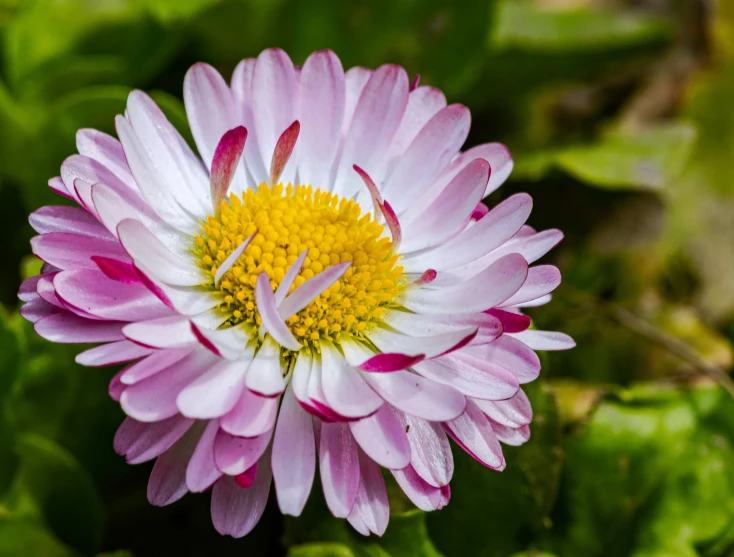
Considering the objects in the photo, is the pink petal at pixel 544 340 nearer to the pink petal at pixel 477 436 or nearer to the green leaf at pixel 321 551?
the pink petal at pixel 477 436

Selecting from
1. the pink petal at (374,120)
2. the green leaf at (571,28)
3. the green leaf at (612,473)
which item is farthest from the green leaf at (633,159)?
the pink petal at (374,120)

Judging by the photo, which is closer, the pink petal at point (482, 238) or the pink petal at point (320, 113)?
the pink petal at point (482, 238)

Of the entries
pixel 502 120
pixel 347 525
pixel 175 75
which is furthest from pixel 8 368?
pixel 502 120

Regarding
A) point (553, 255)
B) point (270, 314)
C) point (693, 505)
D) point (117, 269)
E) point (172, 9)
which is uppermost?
point (172, 9)

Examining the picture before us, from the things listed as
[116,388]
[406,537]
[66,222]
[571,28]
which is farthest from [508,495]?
[571,28]

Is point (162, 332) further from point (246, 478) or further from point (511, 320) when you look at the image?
point (511, 320)

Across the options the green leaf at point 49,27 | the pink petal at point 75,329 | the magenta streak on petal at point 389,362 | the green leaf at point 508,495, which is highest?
the green leaf at point 49,27

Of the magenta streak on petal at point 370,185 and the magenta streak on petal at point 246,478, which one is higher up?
the magenta streak on petal at point 370,185
